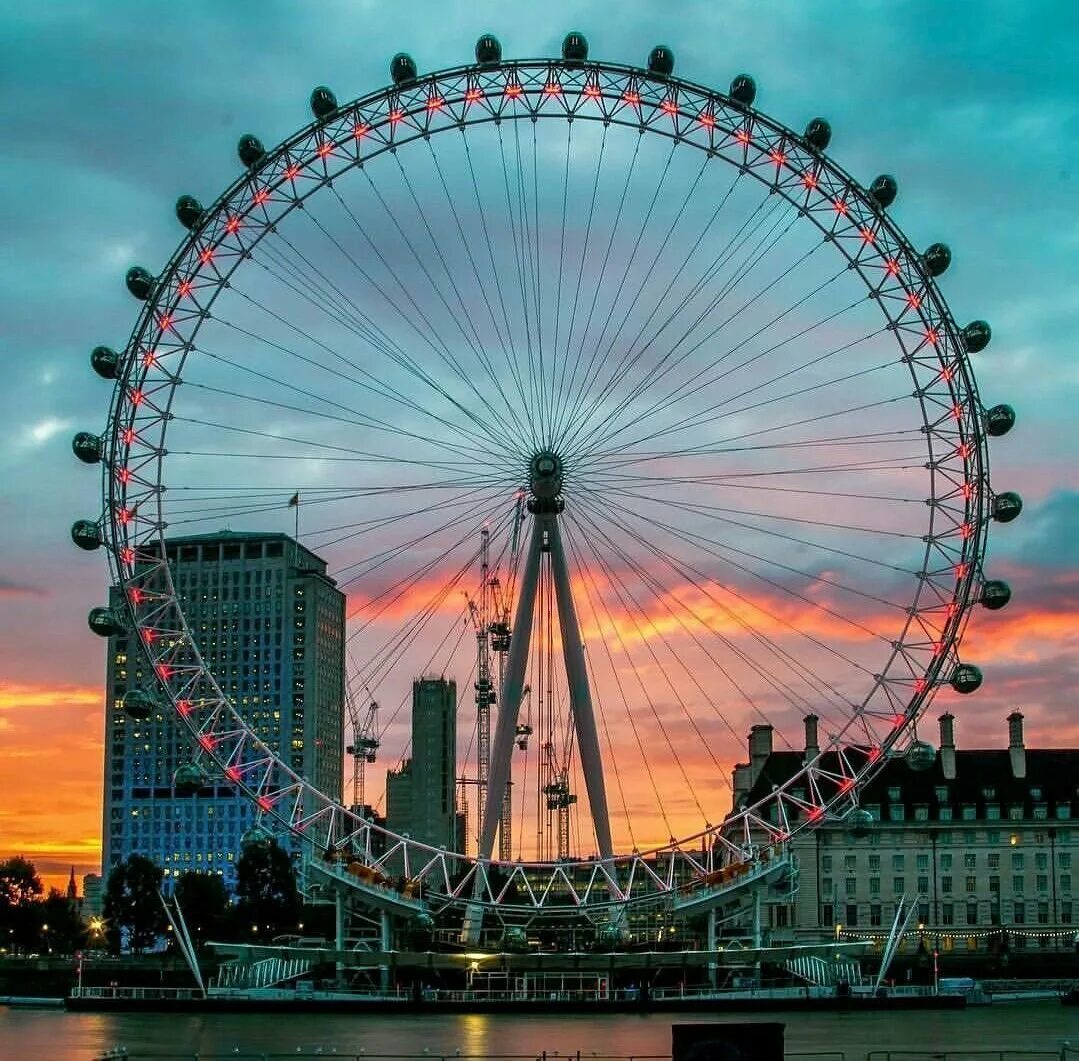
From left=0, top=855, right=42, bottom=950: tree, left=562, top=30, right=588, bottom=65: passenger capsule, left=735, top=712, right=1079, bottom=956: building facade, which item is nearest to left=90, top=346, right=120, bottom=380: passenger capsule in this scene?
left=562, top=30, right=588, bottom=65: passenger capsule

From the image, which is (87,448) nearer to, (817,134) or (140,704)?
(140,704)

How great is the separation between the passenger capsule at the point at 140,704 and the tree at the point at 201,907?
60.2 m

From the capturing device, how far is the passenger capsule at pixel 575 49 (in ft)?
229

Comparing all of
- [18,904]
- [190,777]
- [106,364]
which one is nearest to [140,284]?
[106,364]

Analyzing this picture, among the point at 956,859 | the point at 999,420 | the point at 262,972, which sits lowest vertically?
the point at 262,972

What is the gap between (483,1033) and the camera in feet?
222

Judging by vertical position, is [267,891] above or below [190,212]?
below

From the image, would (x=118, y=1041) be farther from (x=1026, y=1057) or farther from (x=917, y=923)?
(x=917, y=923)

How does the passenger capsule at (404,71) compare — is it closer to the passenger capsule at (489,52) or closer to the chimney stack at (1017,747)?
the passenger capsule at (489,52)

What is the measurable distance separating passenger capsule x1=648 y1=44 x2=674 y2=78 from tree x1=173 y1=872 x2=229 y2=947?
3159 inches

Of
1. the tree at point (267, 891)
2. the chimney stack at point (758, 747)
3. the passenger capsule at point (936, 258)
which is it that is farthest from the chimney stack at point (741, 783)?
the passenger capsule at point (936, 258)

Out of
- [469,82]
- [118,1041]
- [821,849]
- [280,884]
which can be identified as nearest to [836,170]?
[469,82]

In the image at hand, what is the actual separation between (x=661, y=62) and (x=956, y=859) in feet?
215

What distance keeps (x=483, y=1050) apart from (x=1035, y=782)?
7054 cm
